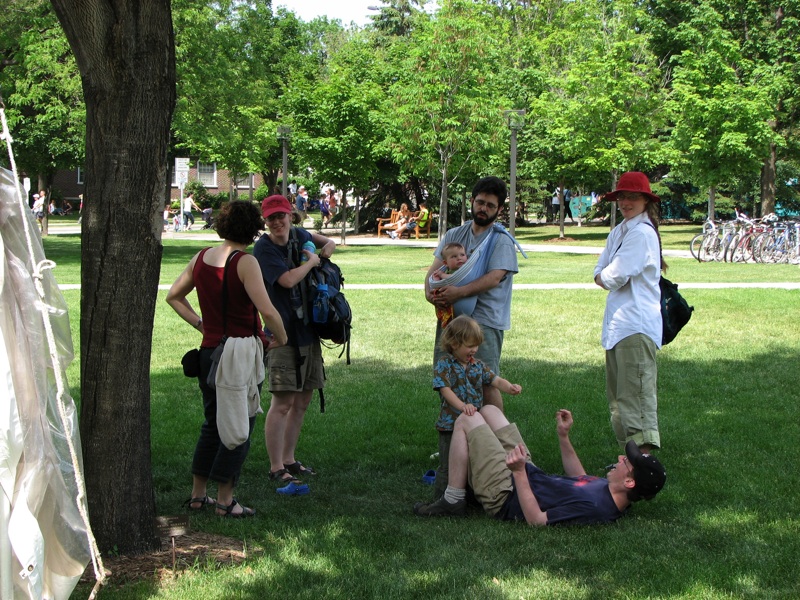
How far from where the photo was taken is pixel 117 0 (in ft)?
13.8

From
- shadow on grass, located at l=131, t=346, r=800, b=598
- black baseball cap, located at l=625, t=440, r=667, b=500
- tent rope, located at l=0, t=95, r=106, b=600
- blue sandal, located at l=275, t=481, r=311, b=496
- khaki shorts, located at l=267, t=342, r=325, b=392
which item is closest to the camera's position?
tent rope, located at l=0, t=95, r=106, b=600

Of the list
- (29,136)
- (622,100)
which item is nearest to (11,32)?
(29,136)

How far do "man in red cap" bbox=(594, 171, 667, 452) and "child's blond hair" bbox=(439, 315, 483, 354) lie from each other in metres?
0.98

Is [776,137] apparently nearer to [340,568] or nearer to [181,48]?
[181,48]

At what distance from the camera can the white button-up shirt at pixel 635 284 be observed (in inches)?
230

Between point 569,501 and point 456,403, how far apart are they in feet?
2.67

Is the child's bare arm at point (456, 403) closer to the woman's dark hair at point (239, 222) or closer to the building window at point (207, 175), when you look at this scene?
the woman's dark hair at point (239, 222)

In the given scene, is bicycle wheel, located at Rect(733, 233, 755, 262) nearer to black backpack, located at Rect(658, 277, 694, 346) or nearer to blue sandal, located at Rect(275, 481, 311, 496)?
black backpack, located at Rect(658, 277, 694, 346)

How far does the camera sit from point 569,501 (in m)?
5.07

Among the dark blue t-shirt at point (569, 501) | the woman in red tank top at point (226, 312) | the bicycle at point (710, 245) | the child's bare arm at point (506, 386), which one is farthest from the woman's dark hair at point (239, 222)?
the bicycle at point (710, 245)

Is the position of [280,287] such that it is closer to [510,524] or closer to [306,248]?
[306,248]

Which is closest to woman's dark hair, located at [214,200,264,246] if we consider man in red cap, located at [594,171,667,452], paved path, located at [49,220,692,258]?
man in red cap, located at [594,171,667,452]

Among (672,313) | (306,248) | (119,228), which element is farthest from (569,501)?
(119,228)

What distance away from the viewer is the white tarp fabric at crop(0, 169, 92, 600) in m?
3.02
